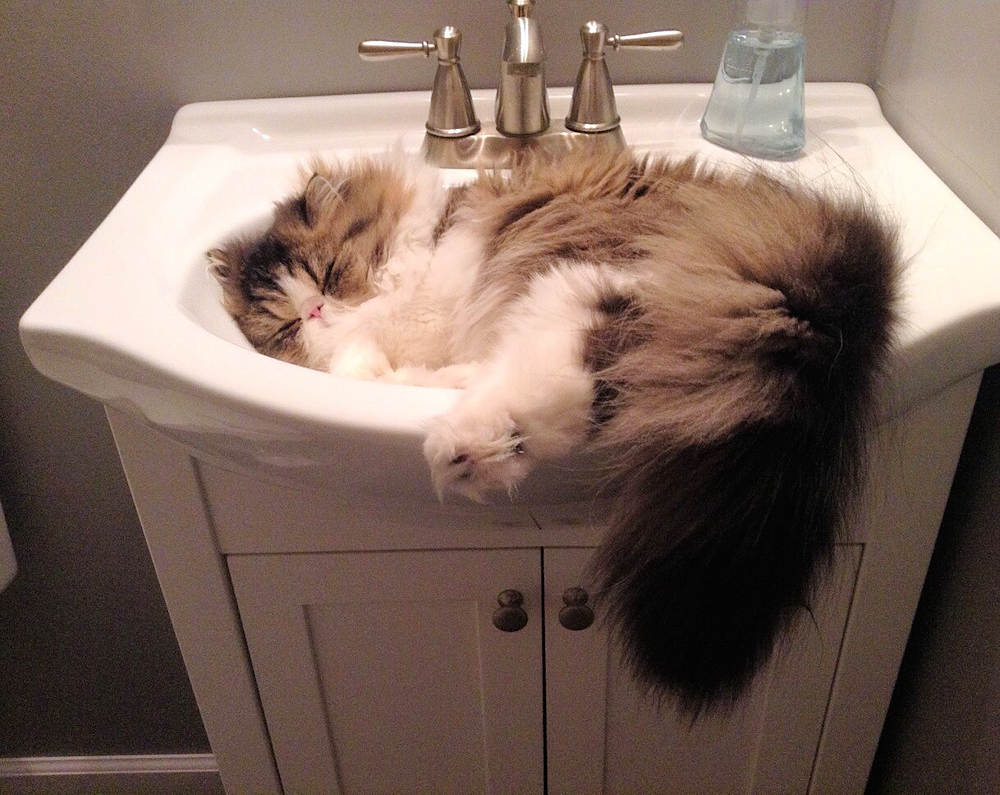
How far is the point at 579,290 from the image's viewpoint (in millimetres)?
619

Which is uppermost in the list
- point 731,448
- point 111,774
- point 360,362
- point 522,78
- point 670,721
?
point 522,78

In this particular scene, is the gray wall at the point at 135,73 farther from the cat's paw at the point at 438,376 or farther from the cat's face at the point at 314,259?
the cat's paw at the point at 438,376

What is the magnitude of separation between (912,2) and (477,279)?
53 cm

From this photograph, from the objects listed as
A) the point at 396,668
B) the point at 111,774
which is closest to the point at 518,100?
the point at 396,668

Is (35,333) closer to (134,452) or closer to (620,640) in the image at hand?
(134,452)

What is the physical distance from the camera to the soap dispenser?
839 mm

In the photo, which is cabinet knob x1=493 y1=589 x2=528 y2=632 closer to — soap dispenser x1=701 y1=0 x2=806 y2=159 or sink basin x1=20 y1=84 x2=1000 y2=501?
sink basin x1=20 y1=84 x2=1000 y2=501

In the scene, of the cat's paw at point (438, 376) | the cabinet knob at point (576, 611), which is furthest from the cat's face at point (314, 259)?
the cabinet knob at point (576, 611)

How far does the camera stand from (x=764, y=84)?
2.77ft

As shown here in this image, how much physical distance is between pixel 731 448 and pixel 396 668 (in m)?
0.49

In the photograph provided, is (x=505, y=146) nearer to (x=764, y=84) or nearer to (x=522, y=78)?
(x=522, y=78)

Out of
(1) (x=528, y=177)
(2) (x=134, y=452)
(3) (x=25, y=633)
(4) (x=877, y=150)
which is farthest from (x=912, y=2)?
(3) (x=25, y=633)

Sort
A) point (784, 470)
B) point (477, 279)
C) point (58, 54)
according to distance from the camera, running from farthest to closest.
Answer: point (58, 54)
point (477, 279)
point (784, 470)

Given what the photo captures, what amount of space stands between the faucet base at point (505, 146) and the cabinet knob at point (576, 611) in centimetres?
42
